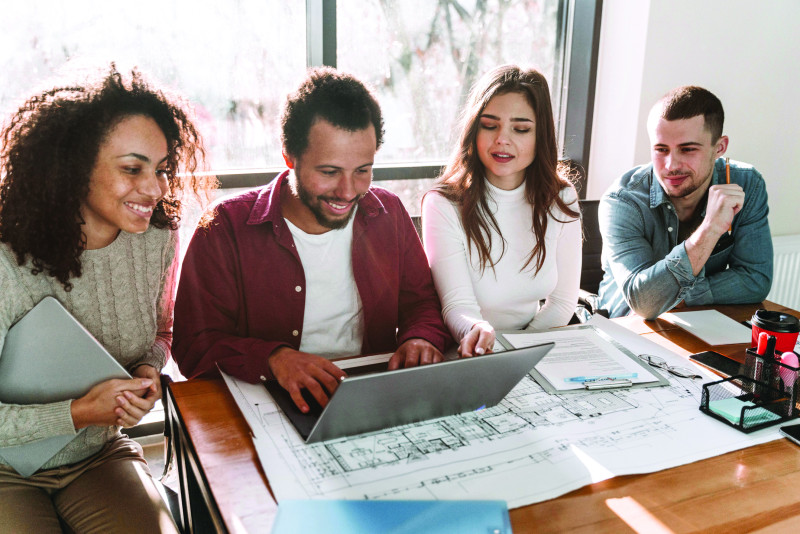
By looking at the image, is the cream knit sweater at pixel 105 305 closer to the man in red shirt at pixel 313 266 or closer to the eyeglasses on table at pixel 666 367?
the man in red shirt at pixel 313 266

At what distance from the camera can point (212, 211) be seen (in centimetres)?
138

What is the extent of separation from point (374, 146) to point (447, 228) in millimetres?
326

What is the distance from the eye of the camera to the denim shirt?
66.8 inches

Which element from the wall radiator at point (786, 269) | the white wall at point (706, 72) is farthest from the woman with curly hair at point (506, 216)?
the wall radiator at point (786, 269)

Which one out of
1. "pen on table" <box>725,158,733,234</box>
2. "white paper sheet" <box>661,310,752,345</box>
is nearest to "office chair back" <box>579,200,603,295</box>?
"pen on table" <box>725,158,733,234</box>

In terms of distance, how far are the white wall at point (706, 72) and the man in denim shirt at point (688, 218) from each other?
66 cm

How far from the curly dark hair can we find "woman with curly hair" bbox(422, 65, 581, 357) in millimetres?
784

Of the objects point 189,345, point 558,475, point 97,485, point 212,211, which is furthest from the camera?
point 212,211

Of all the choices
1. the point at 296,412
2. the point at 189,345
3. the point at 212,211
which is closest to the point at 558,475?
the point at 296,412

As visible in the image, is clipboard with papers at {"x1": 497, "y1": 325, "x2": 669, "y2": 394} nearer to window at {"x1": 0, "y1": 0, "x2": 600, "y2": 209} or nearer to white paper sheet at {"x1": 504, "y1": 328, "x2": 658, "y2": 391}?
white paper sheet at {"x1": 504, "y1": 328, "x2": 658, "y2": 391}

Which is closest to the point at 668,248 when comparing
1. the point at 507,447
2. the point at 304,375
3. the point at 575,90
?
the point at 575,90

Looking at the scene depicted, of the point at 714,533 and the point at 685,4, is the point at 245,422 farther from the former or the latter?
the point at 685,4

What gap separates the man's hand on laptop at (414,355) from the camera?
126 centimetres

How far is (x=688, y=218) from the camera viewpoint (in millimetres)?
1967
